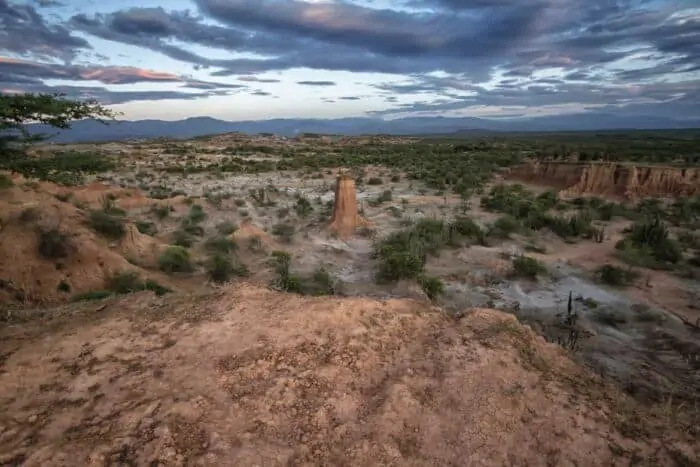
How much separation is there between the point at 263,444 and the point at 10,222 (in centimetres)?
1031

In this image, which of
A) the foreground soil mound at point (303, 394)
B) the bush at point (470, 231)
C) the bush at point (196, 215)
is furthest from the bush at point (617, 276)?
the bush at point (196, 215)

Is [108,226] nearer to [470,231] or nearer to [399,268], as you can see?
[399,268]

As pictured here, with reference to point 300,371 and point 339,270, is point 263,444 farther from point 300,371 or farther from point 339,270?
point 339,270

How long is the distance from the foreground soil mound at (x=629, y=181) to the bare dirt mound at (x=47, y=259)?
2312 cm

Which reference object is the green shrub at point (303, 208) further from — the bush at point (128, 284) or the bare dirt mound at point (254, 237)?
the bush at point (128, 284)

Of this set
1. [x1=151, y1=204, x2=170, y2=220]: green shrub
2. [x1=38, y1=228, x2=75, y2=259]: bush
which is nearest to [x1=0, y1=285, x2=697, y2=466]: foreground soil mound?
[x1=38, y1=228, x2=75, y2=259]: bush

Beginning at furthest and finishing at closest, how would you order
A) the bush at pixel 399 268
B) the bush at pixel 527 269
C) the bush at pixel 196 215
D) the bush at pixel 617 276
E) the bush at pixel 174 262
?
the bush at pixel 196 215, the bush at pixel 174 262, the bush at pixel 527 269, the bush at pixel 617 276, the bush at pixel 399 268

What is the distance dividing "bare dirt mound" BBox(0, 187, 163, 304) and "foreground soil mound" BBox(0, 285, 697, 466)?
4564mm

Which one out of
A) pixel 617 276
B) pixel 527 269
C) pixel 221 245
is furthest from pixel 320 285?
pixel 617 276

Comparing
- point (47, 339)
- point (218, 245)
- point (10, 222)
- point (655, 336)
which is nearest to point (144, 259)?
point (218, 245)

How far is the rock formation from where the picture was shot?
50.4 ft

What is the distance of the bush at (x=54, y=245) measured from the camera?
9.92 metres

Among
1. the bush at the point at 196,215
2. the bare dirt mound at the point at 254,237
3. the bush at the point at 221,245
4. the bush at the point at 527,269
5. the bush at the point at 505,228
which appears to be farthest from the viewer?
→ the bush at the point at 196,215

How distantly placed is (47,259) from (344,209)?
8.97m
